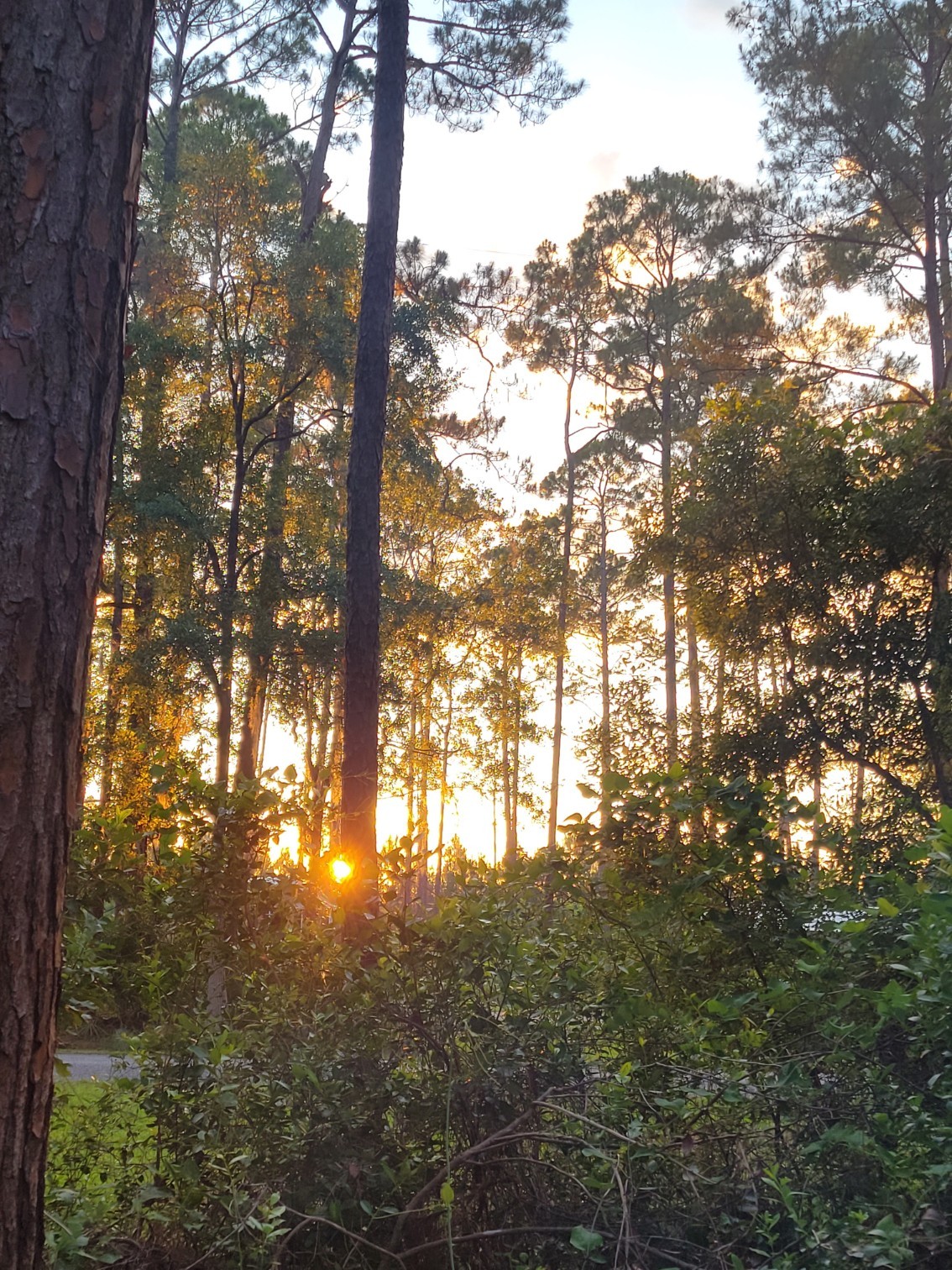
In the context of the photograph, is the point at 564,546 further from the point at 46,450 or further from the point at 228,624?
the point at 46,450

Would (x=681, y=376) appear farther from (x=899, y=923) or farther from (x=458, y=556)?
(x=899, y=923)

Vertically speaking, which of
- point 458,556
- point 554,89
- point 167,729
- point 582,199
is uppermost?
point 582,199

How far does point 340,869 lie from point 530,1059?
74 centimetres

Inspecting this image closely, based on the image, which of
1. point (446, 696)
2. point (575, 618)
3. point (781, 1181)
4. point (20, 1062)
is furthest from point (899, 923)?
point (575, 618)

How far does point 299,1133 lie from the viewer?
258 centimetres

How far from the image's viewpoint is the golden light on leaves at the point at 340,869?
9.53 feet

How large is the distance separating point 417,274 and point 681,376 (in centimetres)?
753

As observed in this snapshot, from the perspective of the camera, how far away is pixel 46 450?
1801 mm

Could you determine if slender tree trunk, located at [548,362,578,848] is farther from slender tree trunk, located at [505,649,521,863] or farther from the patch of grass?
the patch of grass

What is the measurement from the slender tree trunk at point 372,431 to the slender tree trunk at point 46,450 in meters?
4.67

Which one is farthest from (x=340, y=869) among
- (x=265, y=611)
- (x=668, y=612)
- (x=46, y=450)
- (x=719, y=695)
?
(x=668, y=612)


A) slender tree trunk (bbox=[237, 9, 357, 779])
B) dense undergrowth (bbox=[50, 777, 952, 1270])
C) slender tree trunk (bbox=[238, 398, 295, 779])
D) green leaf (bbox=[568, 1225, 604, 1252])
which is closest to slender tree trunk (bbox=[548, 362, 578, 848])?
slender tree trunk (bbox=[237, 9, 357, 779])

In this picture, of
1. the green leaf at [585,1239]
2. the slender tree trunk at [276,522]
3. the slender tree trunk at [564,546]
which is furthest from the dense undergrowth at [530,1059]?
the slender tree trunk at [564,546]

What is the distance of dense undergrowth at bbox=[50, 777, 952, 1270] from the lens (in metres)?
2.24
